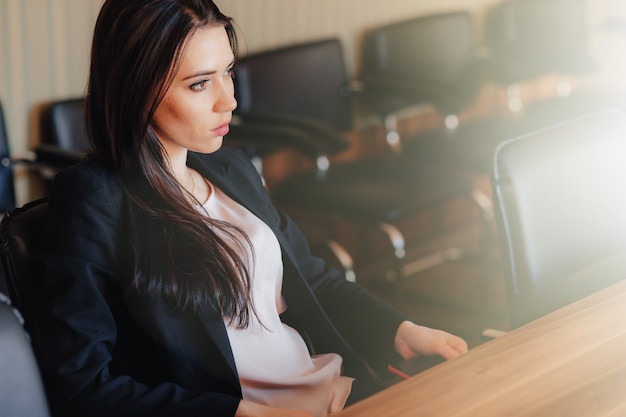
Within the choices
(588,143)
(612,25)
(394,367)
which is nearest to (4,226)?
(394,367)

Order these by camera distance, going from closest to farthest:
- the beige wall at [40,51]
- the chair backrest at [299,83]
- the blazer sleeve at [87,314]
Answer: the blazer sleeve at [87,314] < the beige wall at [40,51] < the chair backrest at [299,83]

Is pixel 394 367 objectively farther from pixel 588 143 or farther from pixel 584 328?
pixel 588 143

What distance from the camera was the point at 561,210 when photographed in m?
1.76

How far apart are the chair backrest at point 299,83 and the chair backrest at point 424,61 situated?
0.43ft

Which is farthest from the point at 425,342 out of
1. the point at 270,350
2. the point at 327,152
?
the point at 327,152

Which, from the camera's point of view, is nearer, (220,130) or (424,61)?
(220,130)

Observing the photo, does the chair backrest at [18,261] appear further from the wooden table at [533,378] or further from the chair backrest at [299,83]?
the chair backrest at [299,83]

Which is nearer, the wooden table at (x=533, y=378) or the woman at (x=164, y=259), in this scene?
the wooden table at (x=533, y=378)

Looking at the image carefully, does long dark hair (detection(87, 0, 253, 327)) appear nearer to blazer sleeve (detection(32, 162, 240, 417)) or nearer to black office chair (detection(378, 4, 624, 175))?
blazer sleeve (detection(32, 162, 240, 417))

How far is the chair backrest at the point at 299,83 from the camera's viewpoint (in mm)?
3037

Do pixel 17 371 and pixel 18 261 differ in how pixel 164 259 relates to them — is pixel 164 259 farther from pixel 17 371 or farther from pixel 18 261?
pixel 17 371

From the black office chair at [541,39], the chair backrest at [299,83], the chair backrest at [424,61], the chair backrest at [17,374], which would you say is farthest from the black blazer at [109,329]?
the black office chair at [541,39]

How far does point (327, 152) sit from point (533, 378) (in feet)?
5.21

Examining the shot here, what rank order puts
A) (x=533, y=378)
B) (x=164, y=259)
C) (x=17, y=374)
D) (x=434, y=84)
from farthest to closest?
(x=434, y=84) → (x=164, y=259) → (x=533, y=378) → (x=17, y=374)
